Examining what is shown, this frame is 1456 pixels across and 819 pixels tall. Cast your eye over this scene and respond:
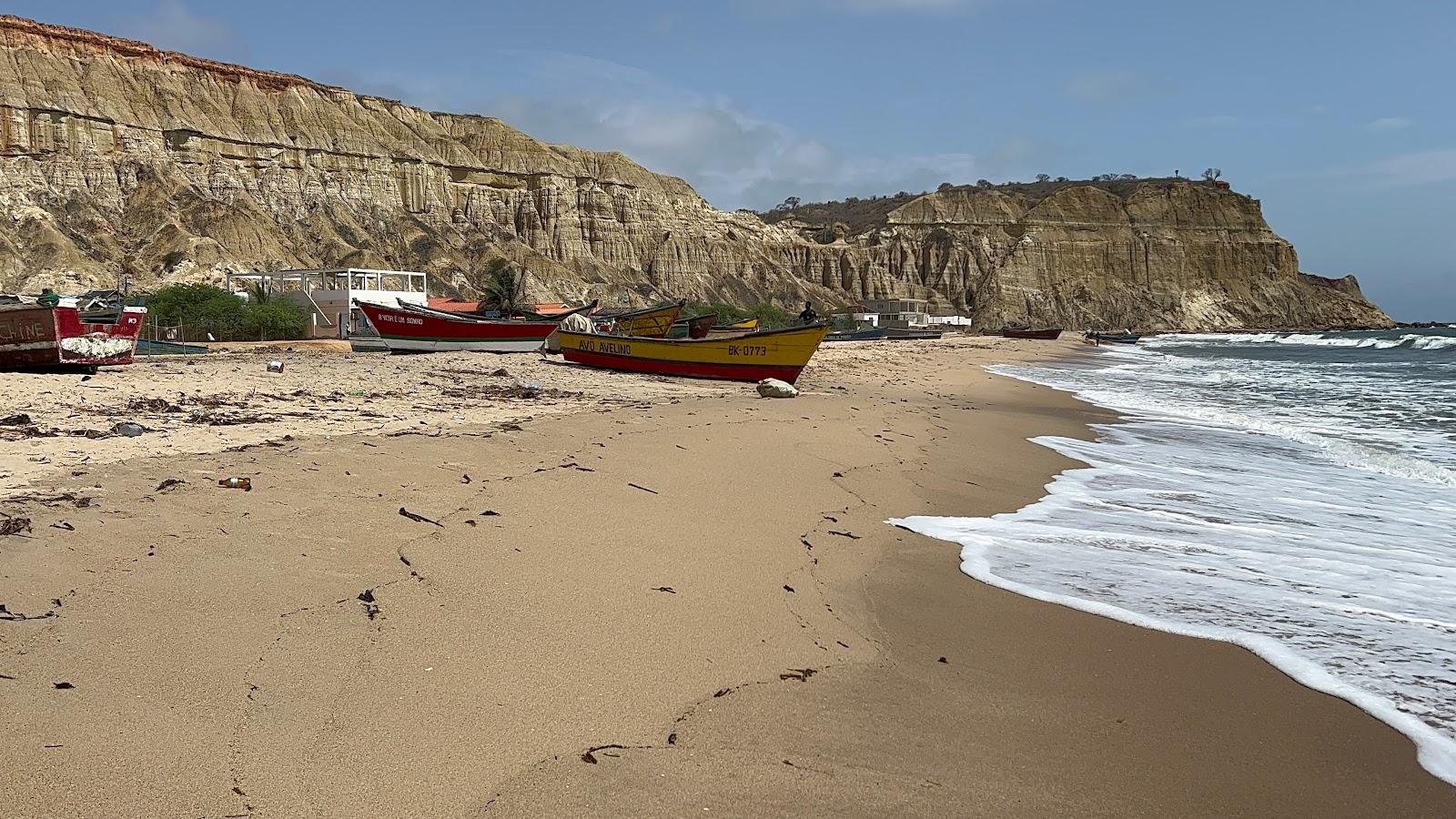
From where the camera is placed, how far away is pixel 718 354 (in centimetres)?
2006

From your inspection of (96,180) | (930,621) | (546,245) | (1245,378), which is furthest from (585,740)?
(546,245)

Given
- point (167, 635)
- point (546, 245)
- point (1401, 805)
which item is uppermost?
point (546, 245)

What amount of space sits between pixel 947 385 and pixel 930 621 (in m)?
18.5

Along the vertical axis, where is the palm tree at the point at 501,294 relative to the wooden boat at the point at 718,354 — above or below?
above

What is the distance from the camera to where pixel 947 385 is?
22734 mm

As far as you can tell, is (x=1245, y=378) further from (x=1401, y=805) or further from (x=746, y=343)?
(x=1401, y=805)

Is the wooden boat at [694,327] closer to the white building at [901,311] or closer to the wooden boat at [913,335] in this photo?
the wooden boat at [913,335]

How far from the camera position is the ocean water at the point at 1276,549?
4.43m

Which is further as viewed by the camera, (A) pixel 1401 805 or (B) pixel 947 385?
(B) pixel 947 385

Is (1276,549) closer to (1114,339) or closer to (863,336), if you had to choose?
(863,336)

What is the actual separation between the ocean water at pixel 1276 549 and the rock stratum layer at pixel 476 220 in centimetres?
6028

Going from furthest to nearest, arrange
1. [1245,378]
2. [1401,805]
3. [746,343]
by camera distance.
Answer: [1245,378] < [746,343] < [1401,805]

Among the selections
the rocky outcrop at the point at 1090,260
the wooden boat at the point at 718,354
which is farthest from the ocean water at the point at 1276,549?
the rocky outcrop at the point at 1090,260

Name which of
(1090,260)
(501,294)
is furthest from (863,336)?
(1090,260)
